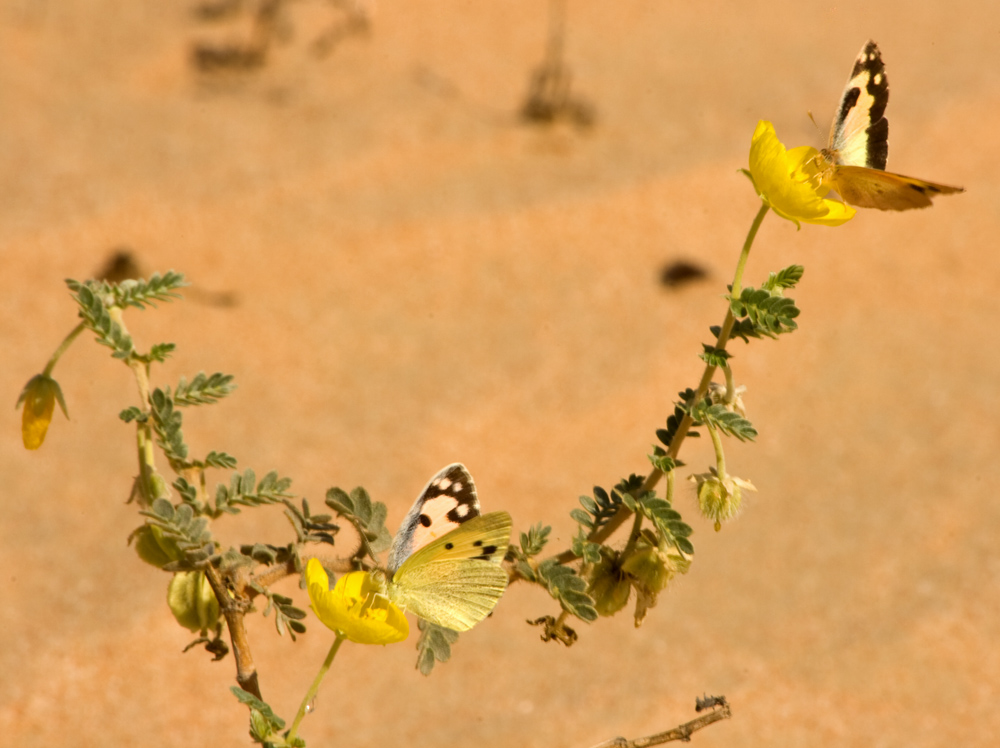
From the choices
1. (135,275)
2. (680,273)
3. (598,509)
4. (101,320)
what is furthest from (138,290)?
(680,273)

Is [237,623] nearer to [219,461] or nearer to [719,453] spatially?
[219,461]

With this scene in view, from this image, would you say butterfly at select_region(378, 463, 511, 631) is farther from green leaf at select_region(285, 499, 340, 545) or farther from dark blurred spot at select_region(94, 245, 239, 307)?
dark blurred spot at select_region(94, 245, 239, 307)

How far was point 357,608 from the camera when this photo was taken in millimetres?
988

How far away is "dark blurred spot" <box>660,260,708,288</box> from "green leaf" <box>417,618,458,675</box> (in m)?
2.58

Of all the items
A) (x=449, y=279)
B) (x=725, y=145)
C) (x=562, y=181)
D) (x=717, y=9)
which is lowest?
(x=449, y=279)

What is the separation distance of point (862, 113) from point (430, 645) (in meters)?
0.78

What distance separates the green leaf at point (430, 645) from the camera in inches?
43.9

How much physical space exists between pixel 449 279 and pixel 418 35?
1815 mm

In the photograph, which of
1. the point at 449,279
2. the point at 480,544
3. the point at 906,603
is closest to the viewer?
the point at 480,544

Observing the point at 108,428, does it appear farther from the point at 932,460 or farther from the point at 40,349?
the point at 932,460

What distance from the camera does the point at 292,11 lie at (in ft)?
15.9

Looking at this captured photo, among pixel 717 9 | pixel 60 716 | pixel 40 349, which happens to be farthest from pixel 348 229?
pixel 717 9

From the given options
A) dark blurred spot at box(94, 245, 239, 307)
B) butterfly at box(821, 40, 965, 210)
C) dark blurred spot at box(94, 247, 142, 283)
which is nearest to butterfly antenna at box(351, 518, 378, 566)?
butterfly at box(821, 40, 965, 210)

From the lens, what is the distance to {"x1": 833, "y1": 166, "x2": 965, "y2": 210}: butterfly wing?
99cm
